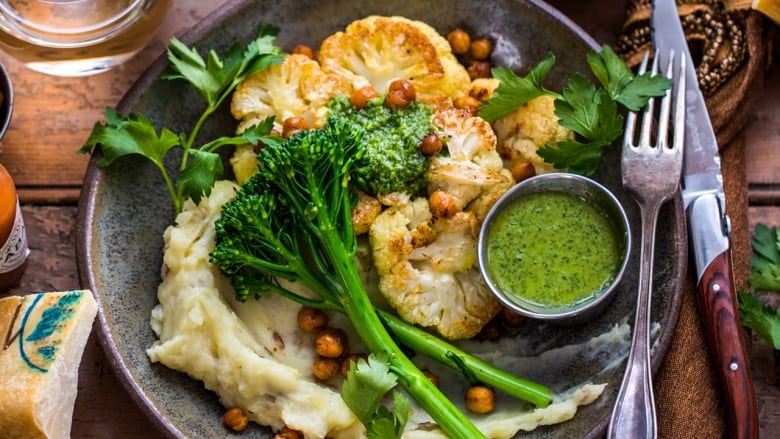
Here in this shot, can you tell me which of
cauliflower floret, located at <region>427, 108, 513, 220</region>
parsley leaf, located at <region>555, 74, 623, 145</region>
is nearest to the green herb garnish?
cauliflower floret, located at <region>427, 108, 513, 220</region>

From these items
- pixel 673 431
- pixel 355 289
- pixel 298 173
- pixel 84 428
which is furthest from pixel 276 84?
pixel 673 431

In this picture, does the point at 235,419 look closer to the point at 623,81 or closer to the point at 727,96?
the point at 623,81

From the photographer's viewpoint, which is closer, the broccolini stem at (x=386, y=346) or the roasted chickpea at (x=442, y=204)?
the broccolini stem at (x=386, y=346)

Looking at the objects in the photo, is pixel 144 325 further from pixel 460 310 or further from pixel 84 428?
pixel 460 310

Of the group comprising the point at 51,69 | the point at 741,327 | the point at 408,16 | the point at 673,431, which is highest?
the point at 408,16

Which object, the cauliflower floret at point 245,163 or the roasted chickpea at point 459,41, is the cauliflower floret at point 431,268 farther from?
the roasted chickpea at point 459,41

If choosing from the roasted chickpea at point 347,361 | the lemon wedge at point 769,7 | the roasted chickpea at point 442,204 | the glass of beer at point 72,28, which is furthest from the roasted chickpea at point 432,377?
the lemon wedge at point 769,7
